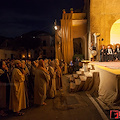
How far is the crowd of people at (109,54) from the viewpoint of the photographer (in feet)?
34.3

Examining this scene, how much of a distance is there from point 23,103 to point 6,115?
27.3 inches

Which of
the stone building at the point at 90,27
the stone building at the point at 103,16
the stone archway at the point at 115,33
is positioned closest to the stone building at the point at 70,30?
the stone building at the point at 90,27

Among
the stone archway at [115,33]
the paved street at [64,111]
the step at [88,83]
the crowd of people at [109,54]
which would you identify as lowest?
the paved street at [64,111]

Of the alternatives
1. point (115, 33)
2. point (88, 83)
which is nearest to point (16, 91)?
point (88, 83)

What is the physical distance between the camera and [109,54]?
413 inches

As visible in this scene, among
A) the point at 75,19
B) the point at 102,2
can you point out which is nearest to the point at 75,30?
the point at 75,19

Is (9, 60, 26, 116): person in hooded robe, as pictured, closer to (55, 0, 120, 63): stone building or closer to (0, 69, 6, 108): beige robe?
(0, 69, 6, 108): beige robe

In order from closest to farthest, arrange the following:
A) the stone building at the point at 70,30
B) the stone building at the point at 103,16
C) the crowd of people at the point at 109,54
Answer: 1. the crowd of people at the point at 109,54
2. the stone building at the point at 103,16
3. the stone building at the point at 70,30

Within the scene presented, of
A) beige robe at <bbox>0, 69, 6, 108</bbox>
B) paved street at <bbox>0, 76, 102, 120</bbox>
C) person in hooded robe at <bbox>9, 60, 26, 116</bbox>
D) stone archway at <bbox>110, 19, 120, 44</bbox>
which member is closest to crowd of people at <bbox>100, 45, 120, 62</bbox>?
stone archway at <bbox>110, 19, 120, 44</bbox>

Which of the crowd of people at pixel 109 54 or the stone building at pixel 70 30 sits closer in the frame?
the crowd of people at pixel 109 54

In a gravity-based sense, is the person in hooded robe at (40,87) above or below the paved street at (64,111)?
above

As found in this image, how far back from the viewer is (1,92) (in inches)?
165

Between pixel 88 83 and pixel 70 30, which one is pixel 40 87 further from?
pixel 70 30

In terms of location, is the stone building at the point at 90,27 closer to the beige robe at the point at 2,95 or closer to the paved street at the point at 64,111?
the paved street at the point at 64,111
